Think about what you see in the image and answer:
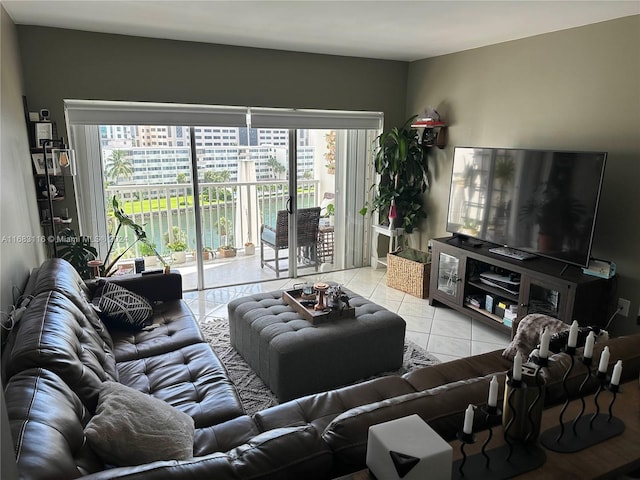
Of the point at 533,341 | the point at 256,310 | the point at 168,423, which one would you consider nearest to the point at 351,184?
the point at 256,310

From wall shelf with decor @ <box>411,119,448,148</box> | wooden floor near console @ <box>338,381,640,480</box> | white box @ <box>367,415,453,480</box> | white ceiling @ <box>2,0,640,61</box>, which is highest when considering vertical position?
white ceiling @ <box>2,0,640,61</box>

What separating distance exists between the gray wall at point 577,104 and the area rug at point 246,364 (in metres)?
1.45

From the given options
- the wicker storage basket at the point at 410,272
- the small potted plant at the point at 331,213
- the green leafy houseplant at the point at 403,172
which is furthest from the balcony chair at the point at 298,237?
the wicker storage basket at the point at 410,272

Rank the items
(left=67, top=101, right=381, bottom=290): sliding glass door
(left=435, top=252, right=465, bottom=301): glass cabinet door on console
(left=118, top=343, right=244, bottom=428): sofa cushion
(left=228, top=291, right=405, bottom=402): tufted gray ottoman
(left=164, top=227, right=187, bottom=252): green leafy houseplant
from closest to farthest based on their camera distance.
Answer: (left=118, top=343, right=244, bottom=428): sofa cushion → (left=228, top=291, right=405, bottom=402): tufted gray ottoman → (left=435, top=252, right=465, bottom=301): glass cabinet door on console → (left=67, top=101, right=381, bottom=290): sliding glass door → (left=164, top=227, right=187, bottom=252): green leafy houseplant

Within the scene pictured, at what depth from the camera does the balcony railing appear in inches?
171

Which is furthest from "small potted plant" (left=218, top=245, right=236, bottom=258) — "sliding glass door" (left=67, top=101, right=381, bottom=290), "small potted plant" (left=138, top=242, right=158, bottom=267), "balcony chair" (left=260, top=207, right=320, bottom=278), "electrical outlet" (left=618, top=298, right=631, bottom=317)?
"electrical outlet" (left=618, top=298, right=631, bottom=317)

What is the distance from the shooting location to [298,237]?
495cm

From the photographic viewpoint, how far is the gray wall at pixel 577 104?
3016 mm

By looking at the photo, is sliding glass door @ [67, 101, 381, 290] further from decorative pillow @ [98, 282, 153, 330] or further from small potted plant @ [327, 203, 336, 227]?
decorative pillow @ [98, 282, 153, 330]

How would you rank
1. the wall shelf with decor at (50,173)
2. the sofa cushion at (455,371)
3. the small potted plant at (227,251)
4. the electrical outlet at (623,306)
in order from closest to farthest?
the sofa cushion at (455,371)
the electrical outlet at (623,306)
the wall shelf with decor at (50,173)
the small potted plant at (227,251)

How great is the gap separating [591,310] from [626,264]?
0.43 m

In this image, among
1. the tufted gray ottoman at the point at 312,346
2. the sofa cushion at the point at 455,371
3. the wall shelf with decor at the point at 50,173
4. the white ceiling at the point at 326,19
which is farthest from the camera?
the wall shelf with decor at the point at 50,173

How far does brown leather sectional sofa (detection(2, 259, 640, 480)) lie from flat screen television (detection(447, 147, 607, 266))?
1280 millimetres

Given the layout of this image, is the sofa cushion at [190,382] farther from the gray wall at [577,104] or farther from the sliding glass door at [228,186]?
the gray wall at [577,104]
